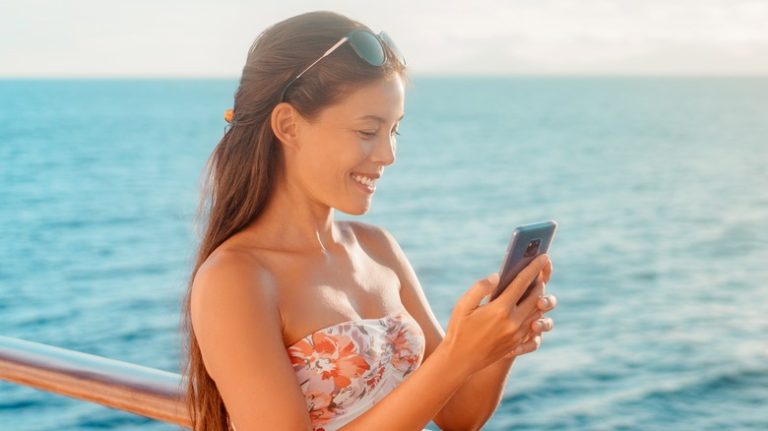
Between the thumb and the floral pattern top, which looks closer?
the thumb

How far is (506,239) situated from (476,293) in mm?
32333

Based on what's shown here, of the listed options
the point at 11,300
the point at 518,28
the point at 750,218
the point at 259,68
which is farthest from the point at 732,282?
the point at 518,28

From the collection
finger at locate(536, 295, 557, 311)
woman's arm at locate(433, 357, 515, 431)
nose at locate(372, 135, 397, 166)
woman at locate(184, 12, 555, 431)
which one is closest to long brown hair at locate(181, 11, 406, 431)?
woman at locate(184, 12, 555, 431)

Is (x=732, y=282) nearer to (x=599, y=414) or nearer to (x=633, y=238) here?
(x=633, y=238)

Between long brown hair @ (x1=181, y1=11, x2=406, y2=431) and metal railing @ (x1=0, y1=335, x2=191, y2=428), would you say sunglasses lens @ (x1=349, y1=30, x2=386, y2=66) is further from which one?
metal railing @ (x1=0, y1=335, x2=191, y2=428)

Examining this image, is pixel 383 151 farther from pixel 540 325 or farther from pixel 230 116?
pixel 540 325

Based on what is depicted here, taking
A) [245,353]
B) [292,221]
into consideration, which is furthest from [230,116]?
[245,353]

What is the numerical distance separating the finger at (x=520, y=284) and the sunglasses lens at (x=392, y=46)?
565mm

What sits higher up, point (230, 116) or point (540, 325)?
point (230, 116)

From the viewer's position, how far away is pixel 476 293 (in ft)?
5.63

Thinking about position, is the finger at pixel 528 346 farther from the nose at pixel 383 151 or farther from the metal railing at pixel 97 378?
the metal railing at pixel 97 378

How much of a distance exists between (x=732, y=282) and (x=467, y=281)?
8.04 metres

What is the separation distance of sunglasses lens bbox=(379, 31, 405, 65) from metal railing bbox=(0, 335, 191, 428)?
728 millimetres

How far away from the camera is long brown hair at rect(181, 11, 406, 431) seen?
6.68 feet
